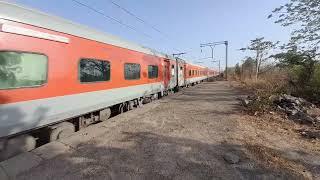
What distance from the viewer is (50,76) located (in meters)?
6.01

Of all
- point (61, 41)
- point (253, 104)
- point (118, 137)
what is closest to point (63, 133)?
point (118, 137)

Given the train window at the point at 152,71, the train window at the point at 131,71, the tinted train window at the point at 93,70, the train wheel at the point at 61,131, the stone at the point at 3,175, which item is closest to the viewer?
the stone at the point at 3,175

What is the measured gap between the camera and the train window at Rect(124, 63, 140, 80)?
10310 mm

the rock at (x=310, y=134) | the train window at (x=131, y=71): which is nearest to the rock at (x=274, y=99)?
the rock at (x=310, y=134)

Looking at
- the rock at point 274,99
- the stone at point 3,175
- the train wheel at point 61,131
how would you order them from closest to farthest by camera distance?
1. the stone at point 3,175
2. the train wheel at point 61,131
3. the rock at point 274,99

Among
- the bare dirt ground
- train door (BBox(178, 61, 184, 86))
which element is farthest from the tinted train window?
train door (BBox(178, 61, 184, 86))

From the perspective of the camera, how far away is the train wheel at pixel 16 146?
5207 millimetres

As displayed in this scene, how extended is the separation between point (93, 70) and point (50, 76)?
→ 6.13 ft

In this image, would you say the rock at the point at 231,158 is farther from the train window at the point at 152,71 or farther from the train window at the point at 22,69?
the train window at the point at 152,71

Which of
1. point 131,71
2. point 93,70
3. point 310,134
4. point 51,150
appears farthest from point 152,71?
point 51,150

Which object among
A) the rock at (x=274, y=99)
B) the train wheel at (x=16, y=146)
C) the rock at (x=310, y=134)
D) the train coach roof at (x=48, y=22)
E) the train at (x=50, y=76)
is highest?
the train coach roof at (x=48, y=22)

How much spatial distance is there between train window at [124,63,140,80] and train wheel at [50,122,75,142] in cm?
358

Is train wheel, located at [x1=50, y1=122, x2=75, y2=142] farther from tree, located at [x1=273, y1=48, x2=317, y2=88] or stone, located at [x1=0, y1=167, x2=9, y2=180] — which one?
tree, located at [x1=273, y1=48, x2=317, y2=88]

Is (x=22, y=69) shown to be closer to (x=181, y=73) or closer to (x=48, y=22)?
(x=48, y=22)
